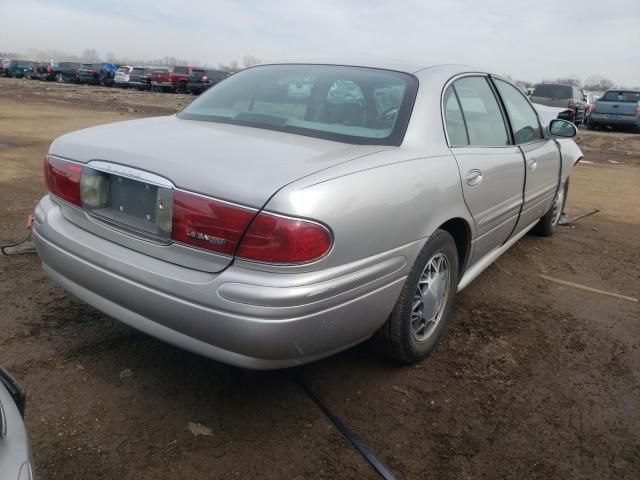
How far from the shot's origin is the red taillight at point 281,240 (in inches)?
77.3

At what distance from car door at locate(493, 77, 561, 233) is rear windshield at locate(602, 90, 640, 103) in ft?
56.1

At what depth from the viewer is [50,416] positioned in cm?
236

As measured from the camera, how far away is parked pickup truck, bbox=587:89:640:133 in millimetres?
18531

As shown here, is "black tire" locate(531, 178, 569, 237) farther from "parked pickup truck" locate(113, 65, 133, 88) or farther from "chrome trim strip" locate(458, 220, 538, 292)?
"parked pickup truck" locate(113, 65, 133, 88)

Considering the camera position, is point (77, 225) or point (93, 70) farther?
point (93, 70)

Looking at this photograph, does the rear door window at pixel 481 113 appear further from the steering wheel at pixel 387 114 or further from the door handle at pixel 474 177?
the steering wheel at pixel 387 114

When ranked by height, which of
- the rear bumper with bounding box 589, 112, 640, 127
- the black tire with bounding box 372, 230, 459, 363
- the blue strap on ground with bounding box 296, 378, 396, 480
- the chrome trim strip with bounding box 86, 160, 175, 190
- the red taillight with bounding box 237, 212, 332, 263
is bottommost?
the blue strap on ground with bounding box 296, 378, 396, 480

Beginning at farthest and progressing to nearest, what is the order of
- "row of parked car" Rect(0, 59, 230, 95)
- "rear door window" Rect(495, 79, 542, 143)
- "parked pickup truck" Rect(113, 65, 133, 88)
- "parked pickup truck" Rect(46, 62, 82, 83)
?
"parked pickup truck" Rect(46, 62, 82, 83) < "parked pickup truck" Rect(113, 65, 133, 88) < "row of parked car" Rect(0, 59, 230, 95) < "rear door window" Rect(495, 79, 542, 143)

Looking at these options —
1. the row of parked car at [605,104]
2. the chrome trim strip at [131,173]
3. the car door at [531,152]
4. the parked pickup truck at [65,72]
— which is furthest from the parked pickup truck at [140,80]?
the chrome trim strip at [131,173]

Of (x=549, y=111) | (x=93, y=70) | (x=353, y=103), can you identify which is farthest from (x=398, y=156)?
(x=93, y=70)

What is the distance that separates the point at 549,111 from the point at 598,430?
10627mm

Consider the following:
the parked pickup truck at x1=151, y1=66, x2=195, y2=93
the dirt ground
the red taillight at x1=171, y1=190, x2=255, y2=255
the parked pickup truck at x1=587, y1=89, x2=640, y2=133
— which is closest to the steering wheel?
the red taillight at x1=171, y1=190, x2=255, y2=255

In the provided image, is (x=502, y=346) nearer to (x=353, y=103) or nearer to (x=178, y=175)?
(x=353, y=103)

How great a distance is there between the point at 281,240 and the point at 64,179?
4.08 feet
